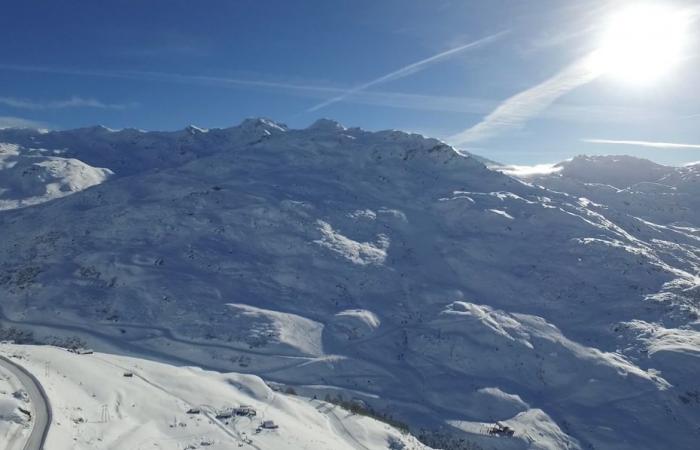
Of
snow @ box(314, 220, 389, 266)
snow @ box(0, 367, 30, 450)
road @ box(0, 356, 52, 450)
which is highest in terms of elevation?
snow @ box(314, 220, 389, 266)

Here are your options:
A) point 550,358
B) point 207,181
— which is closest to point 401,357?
point 550,358

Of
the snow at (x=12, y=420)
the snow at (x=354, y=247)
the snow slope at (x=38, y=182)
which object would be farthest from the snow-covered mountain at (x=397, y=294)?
the snow at (x=12, y=420)

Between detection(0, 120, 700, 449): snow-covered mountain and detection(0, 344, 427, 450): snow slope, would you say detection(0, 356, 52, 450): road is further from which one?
detection(0, 120, 700, 449): snow-covered mountain

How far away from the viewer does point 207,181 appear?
162875mm

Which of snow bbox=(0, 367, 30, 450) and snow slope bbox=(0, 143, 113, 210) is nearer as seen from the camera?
snow bbox=(0, 367, 30, 450)

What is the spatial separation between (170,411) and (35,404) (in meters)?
10.3

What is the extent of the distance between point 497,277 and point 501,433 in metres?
51.5

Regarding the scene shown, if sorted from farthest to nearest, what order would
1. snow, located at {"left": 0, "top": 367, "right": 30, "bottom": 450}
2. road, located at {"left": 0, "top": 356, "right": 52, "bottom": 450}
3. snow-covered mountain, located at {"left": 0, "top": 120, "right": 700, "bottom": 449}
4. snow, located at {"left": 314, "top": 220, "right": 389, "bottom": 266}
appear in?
snow, located at {"left": 314, "top": 220, "right": 389, "bottom": 266} < snow-covered mountain, located at {"left": 0, "top": 120, "right": 700, "bottom": 449} < road, located at {"left": 0, "top": 356, "right": 52, "bottom": 450} < snow, located at {"left": 0, "top": 367, "right": 30, "bottom": 450}

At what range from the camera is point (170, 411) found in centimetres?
4656

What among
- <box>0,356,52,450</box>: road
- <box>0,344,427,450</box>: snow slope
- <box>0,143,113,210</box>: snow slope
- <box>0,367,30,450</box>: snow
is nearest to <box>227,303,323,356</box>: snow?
<box>0,344,427,450</box>: snow slope

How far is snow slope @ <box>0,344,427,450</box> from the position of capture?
40.0 m

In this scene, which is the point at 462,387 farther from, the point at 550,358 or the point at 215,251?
the point at 215,251

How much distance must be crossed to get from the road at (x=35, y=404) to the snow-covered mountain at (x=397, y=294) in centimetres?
2912

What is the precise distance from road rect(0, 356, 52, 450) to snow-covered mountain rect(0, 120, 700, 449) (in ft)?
95.5
